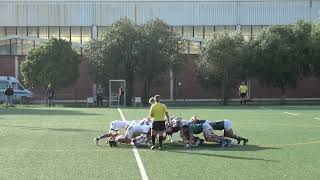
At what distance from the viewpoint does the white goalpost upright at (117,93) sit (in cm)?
4878

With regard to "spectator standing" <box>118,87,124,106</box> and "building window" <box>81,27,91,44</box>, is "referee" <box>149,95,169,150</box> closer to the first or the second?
"spectator standing" <box>118,87,124,106</box>

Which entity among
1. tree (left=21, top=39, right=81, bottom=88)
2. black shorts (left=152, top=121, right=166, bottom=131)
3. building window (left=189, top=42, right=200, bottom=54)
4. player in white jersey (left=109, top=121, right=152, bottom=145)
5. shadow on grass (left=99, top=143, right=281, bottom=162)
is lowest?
shadow on grass (left=99, top=143, right=281, bottom=162)

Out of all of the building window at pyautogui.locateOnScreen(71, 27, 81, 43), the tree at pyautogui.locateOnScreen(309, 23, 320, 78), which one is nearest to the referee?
the tree at pyautogui.locateOnScreen(309, 23, 320, 78)

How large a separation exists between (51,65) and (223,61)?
14.3 m

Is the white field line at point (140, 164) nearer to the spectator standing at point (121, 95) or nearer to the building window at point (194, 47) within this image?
the spectator standing at point (121, 95)

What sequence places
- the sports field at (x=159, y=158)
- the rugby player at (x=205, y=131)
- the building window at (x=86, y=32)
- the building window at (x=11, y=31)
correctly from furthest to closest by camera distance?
the building window at (x=11, y=31) < the building window at (x=86, y=32) < the rugby player at (x=205, y=131) < the sports field at (x=159, y=158)

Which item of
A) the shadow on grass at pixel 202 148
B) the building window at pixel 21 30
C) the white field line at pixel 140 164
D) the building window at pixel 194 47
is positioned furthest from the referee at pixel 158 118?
the building window at pixel 21 30

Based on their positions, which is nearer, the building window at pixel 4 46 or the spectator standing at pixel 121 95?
the spectator standing at pixel 121 95

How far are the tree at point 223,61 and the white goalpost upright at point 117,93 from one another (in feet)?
24.6

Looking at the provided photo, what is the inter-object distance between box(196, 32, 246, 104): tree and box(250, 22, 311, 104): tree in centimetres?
143

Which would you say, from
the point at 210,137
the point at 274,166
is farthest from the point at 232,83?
the point at 274,166

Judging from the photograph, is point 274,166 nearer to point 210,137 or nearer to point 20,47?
point 210,137

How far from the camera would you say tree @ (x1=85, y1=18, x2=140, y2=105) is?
1992 inches

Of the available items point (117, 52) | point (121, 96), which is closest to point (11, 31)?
point (117, 52)
